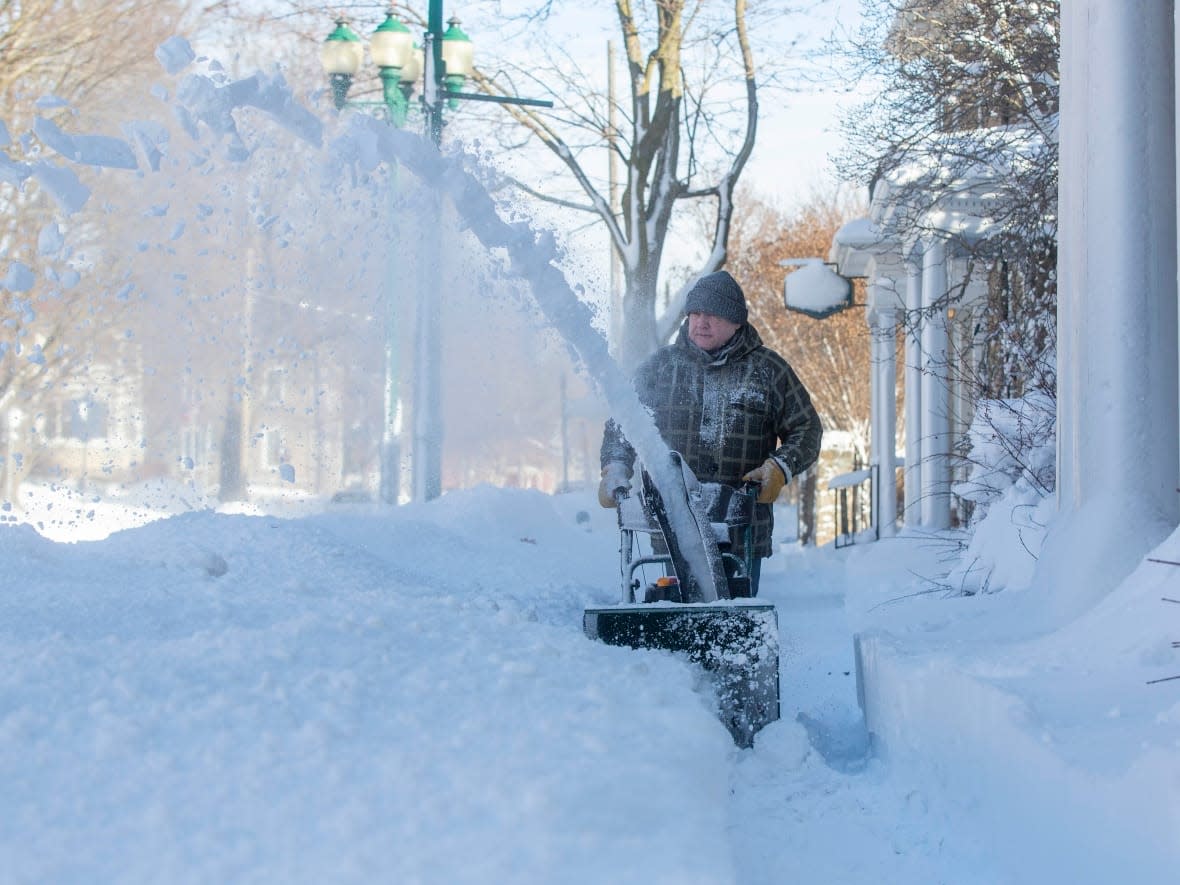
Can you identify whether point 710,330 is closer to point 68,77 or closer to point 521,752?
point 521,752

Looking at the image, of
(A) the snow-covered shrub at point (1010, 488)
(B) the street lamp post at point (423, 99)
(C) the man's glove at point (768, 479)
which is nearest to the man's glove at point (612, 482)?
(C) the man's glove at point (768, 479)

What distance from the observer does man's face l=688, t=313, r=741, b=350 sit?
189 inches

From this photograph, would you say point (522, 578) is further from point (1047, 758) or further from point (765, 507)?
point (1047, 758)

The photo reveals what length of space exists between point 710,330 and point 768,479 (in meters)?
0.63

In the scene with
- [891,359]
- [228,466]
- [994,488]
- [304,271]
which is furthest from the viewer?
[228,466]

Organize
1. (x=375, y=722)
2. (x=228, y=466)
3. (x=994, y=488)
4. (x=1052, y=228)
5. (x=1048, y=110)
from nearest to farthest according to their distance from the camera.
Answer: (x=375, y=722), (x=994, y=488), (x=1052, y=228), (x=1048, y=110), (x=228, y=466)

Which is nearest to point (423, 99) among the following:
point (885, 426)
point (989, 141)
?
point (989, 141)

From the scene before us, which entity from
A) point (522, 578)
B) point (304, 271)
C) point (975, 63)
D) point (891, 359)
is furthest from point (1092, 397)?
point (891, 359)

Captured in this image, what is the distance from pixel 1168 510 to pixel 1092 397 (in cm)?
45

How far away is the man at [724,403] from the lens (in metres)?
4.76

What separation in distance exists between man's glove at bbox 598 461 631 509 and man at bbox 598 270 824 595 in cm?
10

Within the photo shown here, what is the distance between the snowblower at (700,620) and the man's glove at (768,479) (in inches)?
16.8

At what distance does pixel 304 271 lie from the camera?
425 inches

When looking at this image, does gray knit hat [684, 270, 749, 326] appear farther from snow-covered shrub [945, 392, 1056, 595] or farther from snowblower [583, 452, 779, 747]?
snow-covered shrub [945, 392, 1056, 595]
